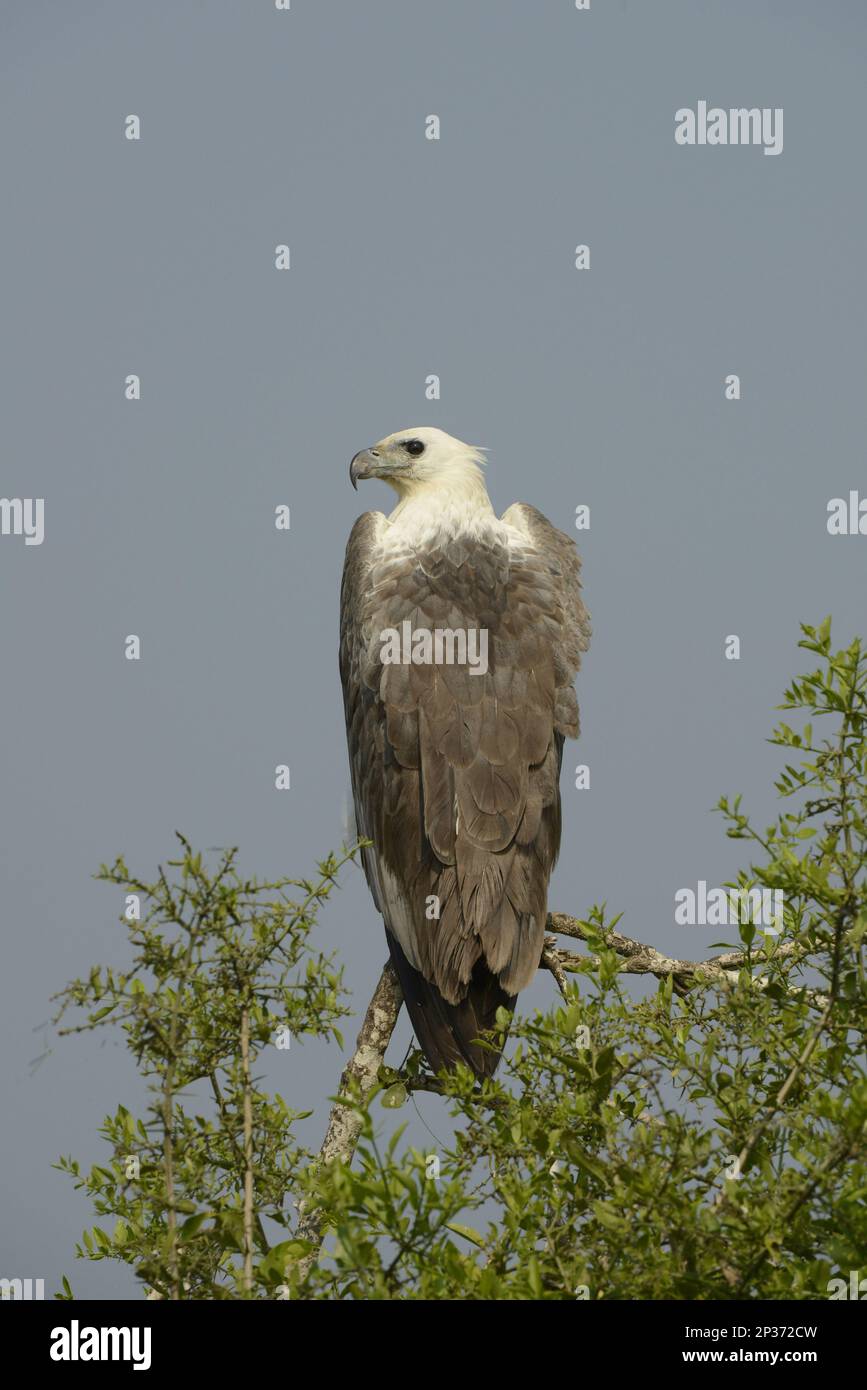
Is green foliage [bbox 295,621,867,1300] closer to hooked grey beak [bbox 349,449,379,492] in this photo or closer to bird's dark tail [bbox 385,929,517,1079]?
bird's dark tail [bbox 385,929,517,1079]

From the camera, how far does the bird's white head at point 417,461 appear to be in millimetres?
8719

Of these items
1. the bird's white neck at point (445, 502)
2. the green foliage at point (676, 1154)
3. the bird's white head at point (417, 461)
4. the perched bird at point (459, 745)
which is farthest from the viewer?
the bird's white head at point (417, 461)

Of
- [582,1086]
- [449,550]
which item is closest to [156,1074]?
[582,1086]

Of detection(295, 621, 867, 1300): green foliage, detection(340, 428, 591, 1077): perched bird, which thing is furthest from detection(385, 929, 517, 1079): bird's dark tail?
detection(295, 621, 867, 1300): green foliage

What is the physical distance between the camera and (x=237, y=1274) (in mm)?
3586

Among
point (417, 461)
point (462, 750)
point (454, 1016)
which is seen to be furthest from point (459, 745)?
point (417, 461)

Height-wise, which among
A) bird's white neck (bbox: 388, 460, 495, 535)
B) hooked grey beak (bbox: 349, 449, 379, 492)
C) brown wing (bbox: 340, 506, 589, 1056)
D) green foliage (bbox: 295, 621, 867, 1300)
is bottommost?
green foliage (bbox: 295, 621, 867, 1300)

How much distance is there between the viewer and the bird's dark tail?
6.40 m

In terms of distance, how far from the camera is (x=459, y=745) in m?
6.80

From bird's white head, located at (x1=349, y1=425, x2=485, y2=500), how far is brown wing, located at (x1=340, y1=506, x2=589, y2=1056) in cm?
102

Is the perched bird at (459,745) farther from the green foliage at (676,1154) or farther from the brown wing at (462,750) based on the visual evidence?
the green foliage at (676,1154)

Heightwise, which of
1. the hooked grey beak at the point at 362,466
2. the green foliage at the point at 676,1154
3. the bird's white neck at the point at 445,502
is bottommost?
the green foliage at the point at 676,1154

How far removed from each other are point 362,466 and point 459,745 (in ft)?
8.89

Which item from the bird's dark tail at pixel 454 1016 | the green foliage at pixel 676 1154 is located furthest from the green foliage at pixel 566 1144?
the bird's dark tail at pixel 454 1016
